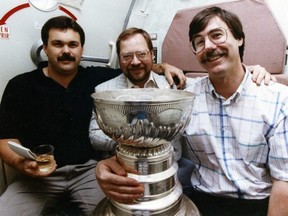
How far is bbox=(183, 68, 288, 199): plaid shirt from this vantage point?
80cm

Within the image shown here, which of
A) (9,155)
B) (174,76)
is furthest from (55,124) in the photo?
(174,76)

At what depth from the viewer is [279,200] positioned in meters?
0.75

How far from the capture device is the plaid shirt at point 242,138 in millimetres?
803

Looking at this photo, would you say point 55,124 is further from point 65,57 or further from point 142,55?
point 142,55

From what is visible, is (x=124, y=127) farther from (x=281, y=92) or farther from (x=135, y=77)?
(x=135, y=77)

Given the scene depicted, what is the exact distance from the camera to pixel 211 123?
917 millimetres

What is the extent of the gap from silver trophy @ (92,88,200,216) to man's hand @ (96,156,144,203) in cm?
2

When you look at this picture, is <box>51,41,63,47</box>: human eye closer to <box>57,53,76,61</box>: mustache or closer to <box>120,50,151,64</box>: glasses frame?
<box>57,53,76,61</box>: mustache

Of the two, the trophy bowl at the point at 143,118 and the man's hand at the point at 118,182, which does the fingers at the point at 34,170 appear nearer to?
the man's hand at the point at 118,182

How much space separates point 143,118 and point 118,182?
203 mm

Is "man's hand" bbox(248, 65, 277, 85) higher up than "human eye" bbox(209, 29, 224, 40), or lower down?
lower down

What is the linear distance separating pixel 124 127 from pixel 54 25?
95cm

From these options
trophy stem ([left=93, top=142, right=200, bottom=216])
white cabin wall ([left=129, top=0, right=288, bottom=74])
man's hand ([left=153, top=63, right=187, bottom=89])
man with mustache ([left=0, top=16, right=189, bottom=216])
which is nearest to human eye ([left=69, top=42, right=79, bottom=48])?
man with mustache ([left=0, top=16, right=189, bottom=216])

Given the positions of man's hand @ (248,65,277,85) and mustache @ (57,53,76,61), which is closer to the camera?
man's hand @ (248,65,277,85)
